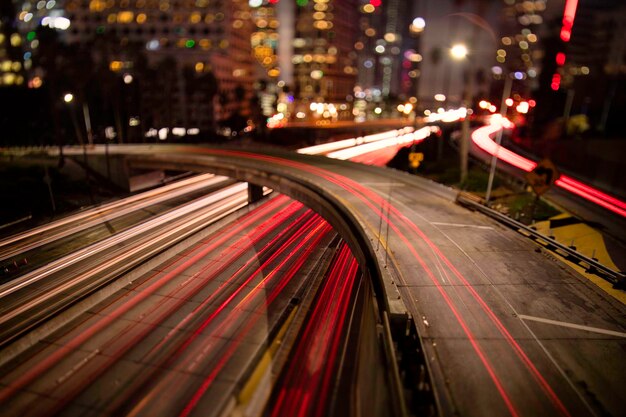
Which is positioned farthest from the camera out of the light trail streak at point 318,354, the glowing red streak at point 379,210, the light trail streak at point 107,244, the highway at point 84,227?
the highway at point 84,227

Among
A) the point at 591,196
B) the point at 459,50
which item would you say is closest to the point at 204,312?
the point at 459,50

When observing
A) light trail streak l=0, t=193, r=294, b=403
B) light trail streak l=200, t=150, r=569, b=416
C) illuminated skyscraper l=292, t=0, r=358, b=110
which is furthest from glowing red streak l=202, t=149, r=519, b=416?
illuminated skyscraper l=292, t=0, r=358, b=110

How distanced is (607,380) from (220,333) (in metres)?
15.9

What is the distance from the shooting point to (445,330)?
11.6 metres

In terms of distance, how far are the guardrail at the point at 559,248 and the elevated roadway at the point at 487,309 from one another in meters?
0.56

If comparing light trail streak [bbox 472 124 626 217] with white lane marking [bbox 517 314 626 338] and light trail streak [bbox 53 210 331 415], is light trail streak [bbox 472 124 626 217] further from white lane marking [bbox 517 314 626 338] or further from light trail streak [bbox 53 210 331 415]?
light trail streak [bbox 53 210 331 415]

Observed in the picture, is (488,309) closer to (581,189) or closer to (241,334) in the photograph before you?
(241,334)

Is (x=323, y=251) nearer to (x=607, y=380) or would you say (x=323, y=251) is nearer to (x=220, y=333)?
(x=220, y=333)

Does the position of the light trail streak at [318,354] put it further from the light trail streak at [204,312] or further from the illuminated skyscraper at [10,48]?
the illuminated skyscraper at [10,48]

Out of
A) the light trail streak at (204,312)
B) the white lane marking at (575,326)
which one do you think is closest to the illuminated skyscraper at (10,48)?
the light trail streak at (204,312)

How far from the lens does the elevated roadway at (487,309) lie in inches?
368

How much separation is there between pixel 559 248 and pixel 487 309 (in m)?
6.69

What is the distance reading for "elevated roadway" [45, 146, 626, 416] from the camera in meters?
9.36

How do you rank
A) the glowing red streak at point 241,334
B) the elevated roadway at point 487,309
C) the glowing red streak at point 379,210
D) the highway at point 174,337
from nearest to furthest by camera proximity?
the elevated roadway at point 487,309, the glowing red streak at point 379,210, the glowing red streak at point 241,334, the highway at point 174,337
